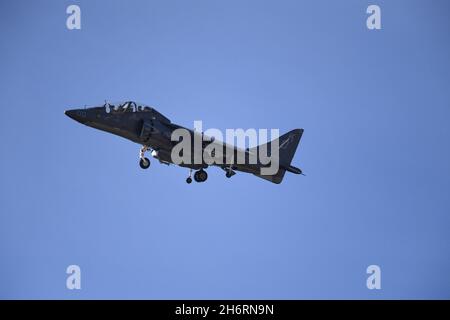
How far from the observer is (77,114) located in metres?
39.0

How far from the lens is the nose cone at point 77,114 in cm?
3888

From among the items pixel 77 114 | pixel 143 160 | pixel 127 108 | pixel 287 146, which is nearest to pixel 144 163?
pixel 143 160

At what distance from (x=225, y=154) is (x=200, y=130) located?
2.01 m

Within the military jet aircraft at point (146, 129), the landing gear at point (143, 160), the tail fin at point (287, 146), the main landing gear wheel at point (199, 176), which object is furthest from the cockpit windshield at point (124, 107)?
the tail fin at point (287, 146)

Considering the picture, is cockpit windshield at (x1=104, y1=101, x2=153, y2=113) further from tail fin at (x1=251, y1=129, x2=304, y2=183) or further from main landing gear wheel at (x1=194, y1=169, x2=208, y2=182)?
tail fin at (x1=251, y1=129, x2=304, y2=183)

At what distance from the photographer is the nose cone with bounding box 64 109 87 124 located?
38875mm

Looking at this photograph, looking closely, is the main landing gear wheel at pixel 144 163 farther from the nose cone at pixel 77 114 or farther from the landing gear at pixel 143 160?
the nose cone at pixel 77 114

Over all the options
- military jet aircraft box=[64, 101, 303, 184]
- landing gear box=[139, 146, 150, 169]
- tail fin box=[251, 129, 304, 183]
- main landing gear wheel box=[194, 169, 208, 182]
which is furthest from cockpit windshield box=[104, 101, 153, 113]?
tail fin box=[251, 129, 304, 183]

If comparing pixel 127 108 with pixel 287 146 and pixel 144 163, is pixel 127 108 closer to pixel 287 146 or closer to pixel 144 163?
pixel 144 163
